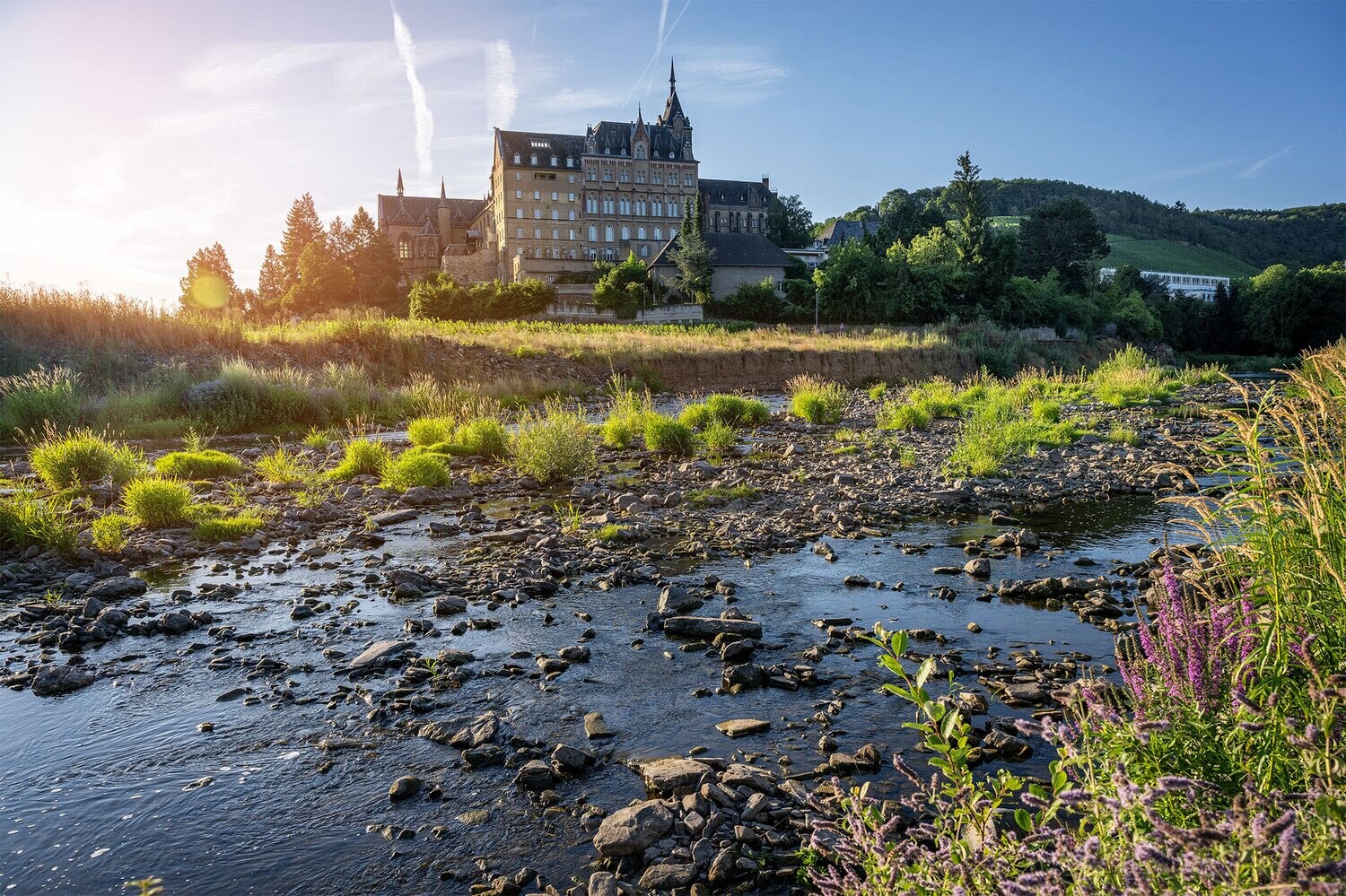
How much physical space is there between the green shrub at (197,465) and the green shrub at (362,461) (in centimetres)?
202

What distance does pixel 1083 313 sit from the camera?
71.1m

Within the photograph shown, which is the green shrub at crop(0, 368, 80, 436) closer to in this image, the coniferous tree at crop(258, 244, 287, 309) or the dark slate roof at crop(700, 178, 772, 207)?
the coniferous tree at crop(258, 244, 287, 309)

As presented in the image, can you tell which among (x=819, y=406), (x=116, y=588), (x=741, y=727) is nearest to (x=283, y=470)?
(x=116, y=588)

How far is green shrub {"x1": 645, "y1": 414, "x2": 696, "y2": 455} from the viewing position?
57.0 feet

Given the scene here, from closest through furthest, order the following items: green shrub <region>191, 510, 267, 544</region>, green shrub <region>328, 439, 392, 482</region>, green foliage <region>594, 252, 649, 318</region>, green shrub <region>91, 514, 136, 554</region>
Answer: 1. green shrub <region>91, 514, 136, 554</region>
2. green shrub <region>191, 510, 267, 544</region>
3. green shrub <region>328, 439, 392, 482</region>
4. green foliage <region>594, 252, 649, 318</region>

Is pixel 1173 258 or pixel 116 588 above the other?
pixel 1173 258

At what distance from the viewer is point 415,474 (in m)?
13.9

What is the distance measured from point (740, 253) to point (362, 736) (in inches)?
3258

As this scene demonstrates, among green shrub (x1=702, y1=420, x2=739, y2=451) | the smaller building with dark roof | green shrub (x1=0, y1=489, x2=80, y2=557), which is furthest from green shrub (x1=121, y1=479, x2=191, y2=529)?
the smaller building with dark roof

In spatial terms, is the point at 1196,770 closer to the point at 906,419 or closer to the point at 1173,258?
the point at 906,419

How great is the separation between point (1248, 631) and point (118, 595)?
32.1 ft

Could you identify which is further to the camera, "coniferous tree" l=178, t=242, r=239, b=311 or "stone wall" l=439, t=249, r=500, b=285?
"stone wall" l=439, t=249, r=500, b=285

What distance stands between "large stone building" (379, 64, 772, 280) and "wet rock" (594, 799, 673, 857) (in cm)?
10347

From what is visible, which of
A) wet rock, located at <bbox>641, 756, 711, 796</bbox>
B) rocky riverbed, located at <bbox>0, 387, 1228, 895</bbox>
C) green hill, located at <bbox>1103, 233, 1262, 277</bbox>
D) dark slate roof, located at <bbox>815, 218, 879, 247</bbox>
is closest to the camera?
rocky riverbed, located at <bbox>0, 387, 1228, 895</bbox>
